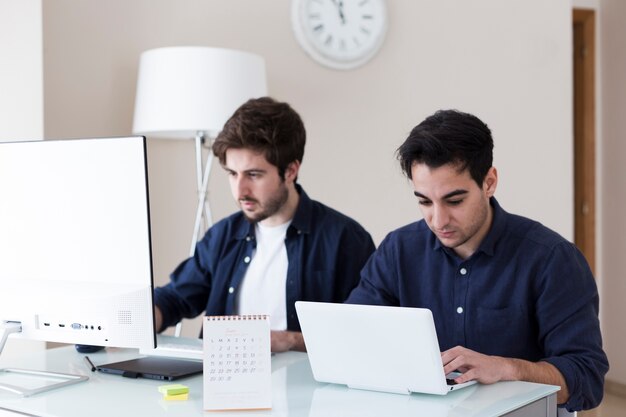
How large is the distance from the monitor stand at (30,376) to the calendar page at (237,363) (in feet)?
1.34

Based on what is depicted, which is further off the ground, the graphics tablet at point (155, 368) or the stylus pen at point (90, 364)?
the graphics tablet at point (155, 368)

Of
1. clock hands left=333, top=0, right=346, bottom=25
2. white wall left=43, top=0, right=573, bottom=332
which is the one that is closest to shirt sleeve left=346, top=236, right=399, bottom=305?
white wall left=43, top=0, right=573, bottom=332

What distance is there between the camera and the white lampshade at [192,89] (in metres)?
3.06

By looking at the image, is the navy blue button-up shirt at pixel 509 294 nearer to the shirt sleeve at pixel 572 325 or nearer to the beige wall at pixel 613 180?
the shirt sleeve at pixel 572 325

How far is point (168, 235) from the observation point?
3.46 metres

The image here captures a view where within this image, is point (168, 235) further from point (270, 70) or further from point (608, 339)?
point (608, 339)

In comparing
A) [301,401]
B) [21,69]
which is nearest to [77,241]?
[301,401]

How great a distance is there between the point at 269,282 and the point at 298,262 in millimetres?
109

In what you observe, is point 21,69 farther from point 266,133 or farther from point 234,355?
point 234,355

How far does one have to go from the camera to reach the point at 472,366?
173 cm

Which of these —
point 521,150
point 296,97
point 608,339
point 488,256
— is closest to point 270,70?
point 296,97

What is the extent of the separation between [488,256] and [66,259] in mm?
973

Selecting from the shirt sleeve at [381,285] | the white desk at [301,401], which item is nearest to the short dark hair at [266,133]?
the shirt sleeve at [381,285]

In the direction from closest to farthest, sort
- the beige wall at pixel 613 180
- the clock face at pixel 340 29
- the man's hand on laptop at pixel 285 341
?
1. the man's hand on laptop at pixel 285 341
2. the clock face at pixel 340 29
3. the beige wall at pixel 613 180
